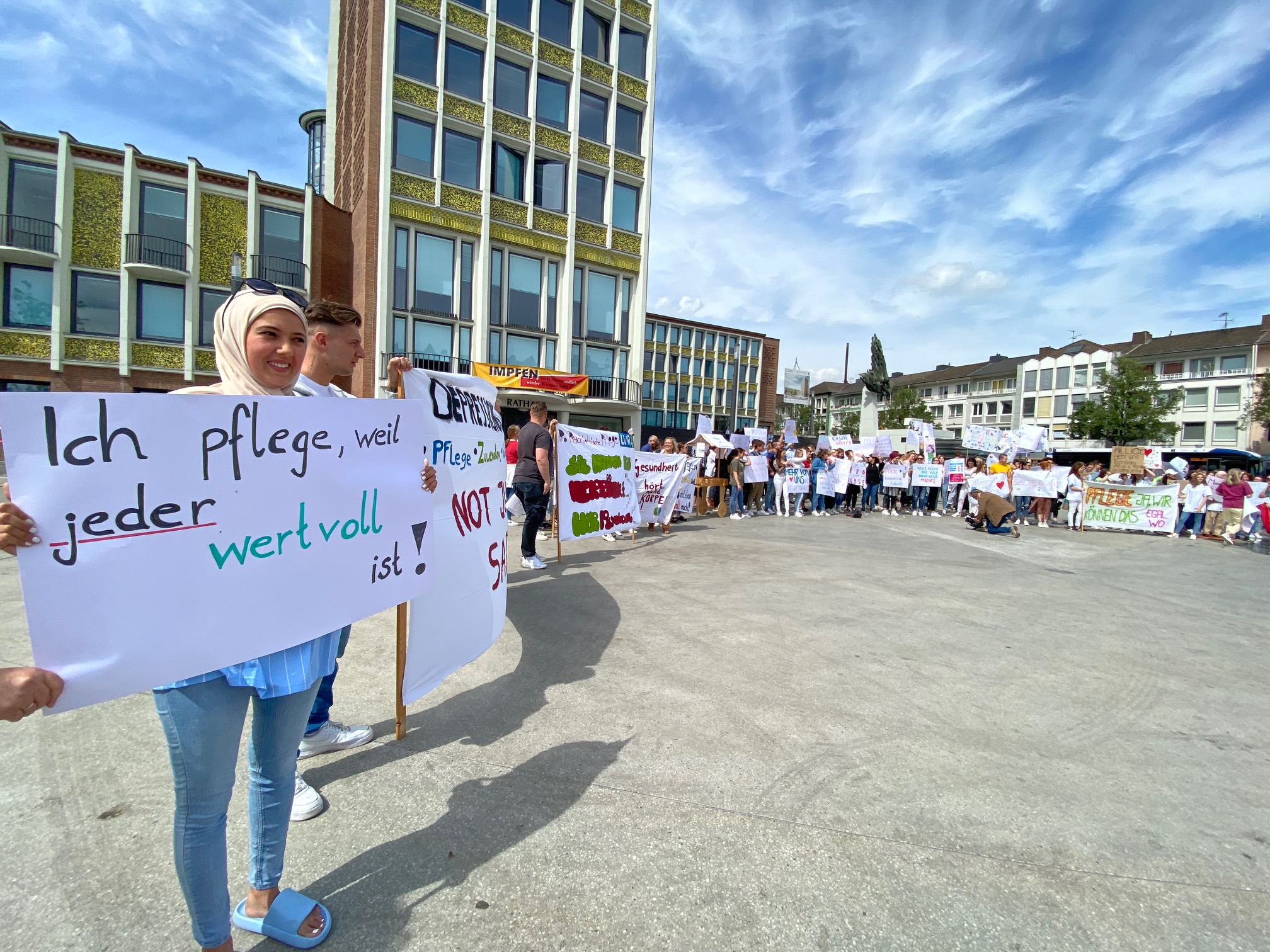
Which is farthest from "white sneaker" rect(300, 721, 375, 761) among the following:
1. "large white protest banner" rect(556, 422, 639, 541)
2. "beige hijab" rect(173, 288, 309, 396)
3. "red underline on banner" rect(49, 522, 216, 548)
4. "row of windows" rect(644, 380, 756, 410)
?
"row of windows" rect(644, 380, 756, 410)

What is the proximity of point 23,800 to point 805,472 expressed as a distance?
50.1 feet

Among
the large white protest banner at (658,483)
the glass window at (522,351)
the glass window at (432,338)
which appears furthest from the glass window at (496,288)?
the large white protest banner at (658,483)

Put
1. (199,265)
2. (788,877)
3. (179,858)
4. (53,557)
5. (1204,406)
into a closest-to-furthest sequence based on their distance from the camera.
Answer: (53,557) < (179,858) < (788,877) < (199,265) < (1204,406)

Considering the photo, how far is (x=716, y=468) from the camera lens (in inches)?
573

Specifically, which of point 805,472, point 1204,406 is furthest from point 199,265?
point 1204,406

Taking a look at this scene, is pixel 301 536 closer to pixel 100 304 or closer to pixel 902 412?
pixel 100 304

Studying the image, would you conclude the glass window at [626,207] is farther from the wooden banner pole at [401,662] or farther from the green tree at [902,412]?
the green tree at [902,412]

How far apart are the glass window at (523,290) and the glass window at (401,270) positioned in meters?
4.15

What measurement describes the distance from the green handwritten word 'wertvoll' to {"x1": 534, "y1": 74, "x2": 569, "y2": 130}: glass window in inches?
1145

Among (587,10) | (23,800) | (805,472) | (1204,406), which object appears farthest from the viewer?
(1204,406)

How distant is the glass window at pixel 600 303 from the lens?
2834cm

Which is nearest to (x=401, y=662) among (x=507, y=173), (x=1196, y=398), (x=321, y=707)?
(x=321, y=707)

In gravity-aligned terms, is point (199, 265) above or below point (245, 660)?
above

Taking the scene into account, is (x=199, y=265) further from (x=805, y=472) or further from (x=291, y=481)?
(x=291, y=481)
